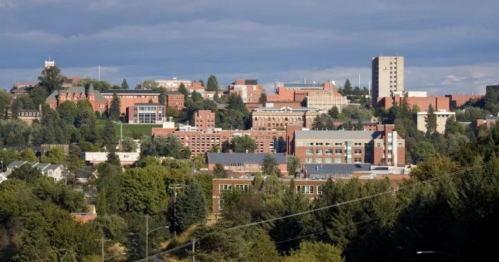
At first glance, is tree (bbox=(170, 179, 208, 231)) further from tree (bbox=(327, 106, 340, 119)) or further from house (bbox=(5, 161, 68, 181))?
tree (bbox=(327, 106, 340, 119))

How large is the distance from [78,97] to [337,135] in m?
52.5

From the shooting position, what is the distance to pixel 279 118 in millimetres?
174625

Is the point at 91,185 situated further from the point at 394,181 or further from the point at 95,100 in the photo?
the point at 95,100

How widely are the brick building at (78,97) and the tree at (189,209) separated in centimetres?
9816

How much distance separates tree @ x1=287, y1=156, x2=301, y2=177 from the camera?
129 meters

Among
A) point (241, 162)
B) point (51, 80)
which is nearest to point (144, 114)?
point (51, 80)

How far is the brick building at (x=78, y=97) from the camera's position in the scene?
179750 millimetres

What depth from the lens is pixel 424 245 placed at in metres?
45.5

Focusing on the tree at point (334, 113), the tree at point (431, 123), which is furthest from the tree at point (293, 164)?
the tree at point (334, 113)

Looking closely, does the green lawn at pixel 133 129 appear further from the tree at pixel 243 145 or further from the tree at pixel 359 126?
the tree at pixel 359 126

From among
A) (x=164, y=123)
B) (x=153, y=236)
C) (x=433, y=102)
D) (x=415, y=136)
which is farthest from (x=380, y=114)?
(x=153, y=236)

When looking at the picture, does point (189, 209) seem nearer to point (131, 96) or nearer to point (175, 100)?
point (131, 96)

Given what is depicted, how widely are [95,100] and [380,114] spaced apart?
4438cm

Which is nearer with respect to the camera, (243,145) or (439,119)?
(243,145)
